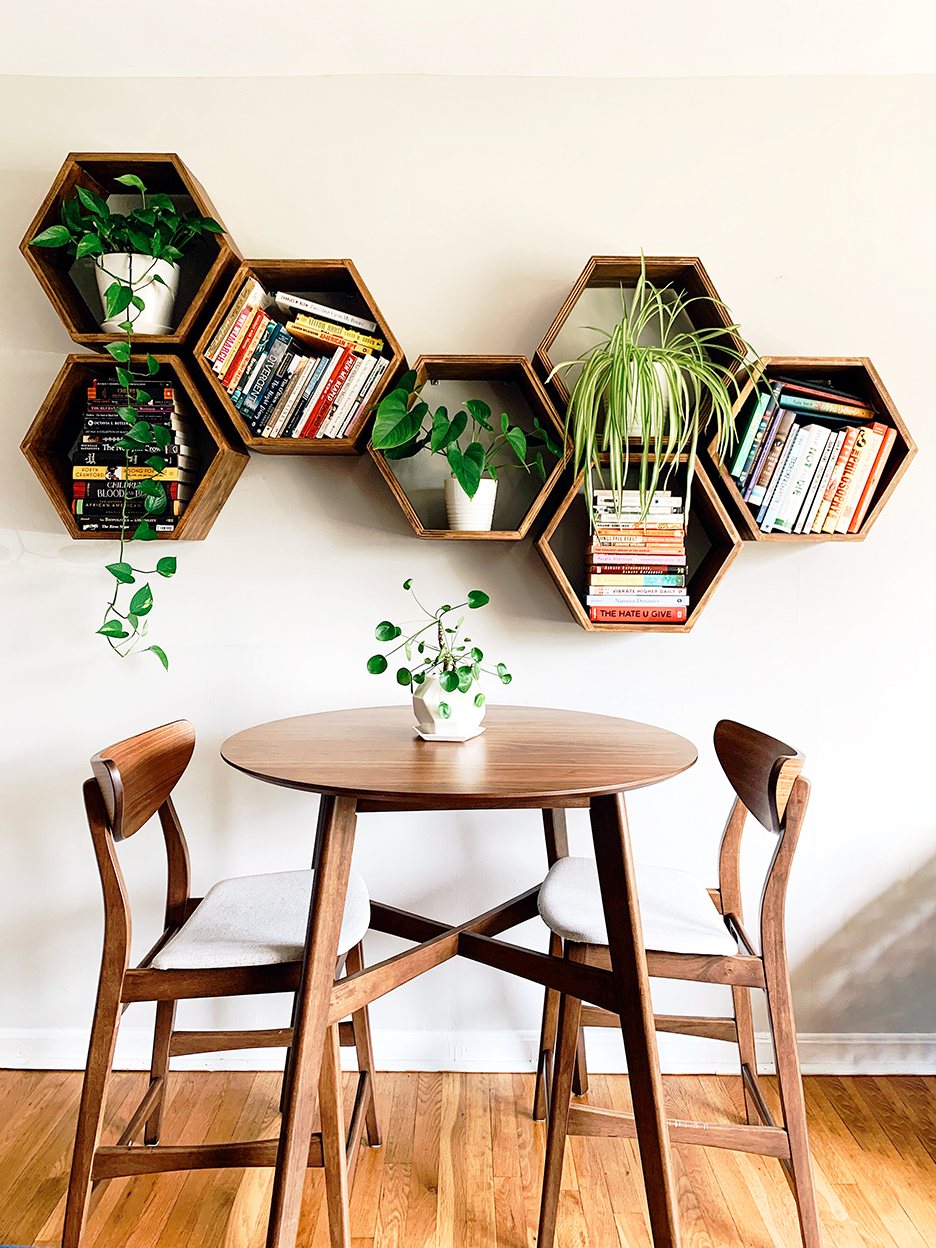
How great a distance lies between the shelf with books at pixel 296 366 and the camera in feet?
6.20

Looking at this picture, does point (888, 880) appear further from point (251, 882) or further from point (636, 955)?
point (251, 882)

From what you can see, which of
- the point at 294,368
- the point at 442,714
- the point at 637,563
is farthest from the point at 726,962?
the point at 294,368

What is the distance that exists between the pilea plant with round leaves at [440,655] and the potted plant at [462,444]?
209 millimetres

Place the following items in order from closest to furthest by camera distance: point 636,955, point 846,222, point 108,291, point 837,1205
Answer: point 636,955, point 837,1205, point 108,291, point 846,222

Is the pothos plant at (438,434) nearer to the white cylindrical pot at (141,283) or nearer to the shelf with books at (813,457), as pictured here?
the shelf with books at (813,457)

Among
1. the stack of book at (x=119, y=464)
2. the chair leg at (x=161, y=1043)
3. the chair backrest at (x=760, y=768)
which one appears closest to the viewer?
the chair backrest at (x=760, y=768)

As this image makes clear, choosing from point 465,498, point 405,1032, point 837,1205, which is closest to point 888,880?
point 837,1205

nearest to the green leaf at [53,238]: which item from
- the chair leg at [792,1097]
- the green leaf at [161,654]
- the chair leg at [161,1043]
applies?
the green leaf at [161,654]

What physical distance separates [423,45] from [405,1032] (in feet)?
7.91

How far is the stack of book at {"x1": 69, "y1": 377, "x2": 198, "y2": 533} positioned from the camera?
1921 mm

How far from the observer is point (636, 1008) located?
4.37 feet

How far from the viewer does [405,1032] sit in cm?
212

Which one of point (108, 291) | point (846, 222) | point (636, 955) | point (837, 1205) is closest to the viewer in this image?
point (636, 955)

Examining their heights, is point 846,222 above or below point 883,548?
above
